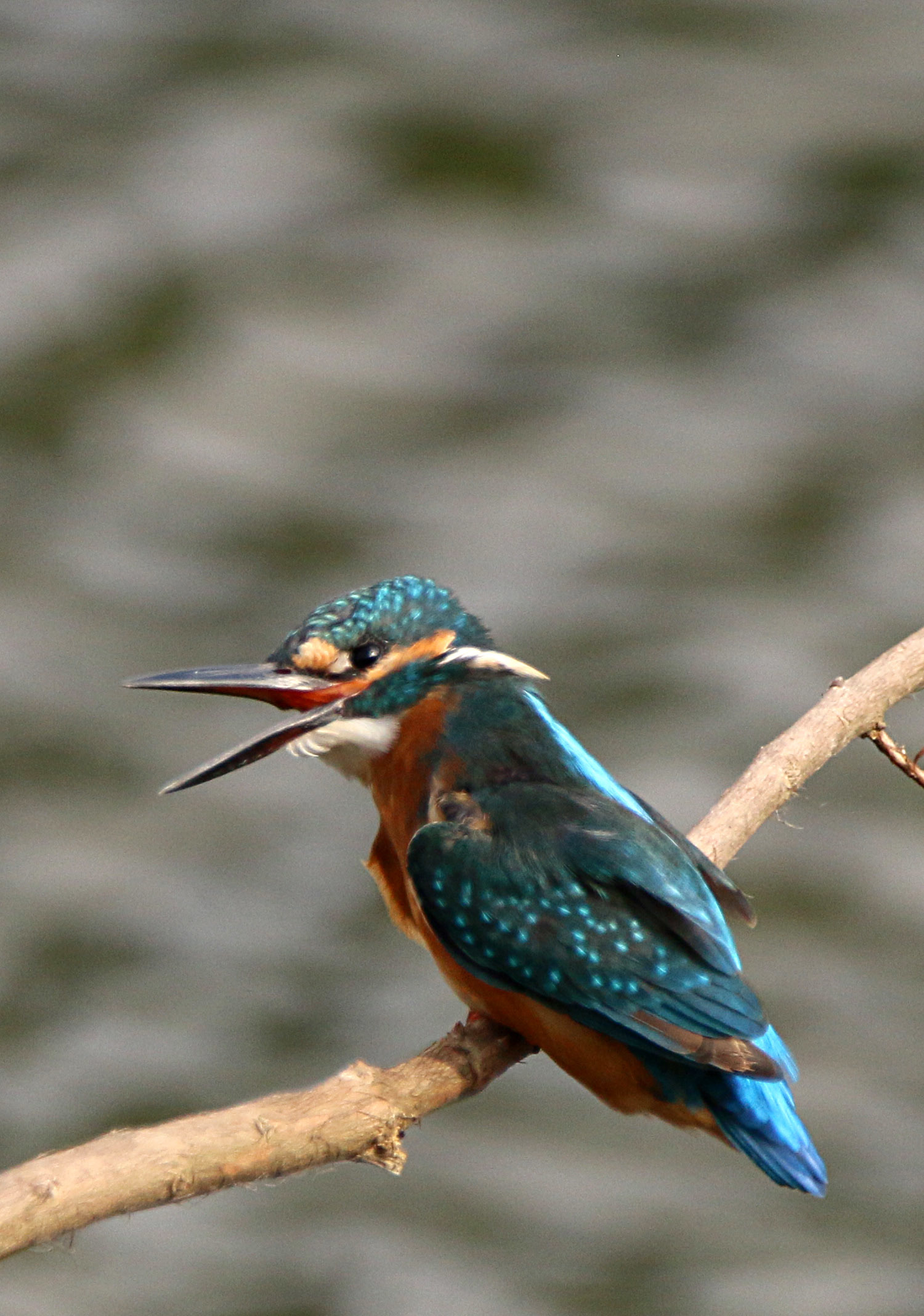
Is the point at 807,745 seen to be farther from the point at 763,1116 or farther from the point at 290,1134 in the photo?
the point at 290,1134

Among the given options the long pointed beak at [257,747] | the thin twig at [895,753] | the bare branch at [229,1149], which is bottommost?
the bare branch at [229,1149]

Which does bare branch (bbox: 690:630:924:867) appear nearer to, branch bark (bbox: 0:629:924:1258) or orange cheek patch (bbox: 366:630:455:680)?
branch bark (bbox: 0:629:924:1258)

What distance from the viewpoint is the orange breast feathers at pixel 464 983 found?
5.22 ft

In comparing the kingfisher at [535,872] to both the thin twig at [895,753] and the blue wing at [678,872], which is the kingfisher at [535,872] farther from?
the thin twig at [895,753]

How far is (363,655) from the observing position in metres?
1.64

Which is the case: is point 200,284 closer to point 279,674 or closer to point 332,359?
point 332,359

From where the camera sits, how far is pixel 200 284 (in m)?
3.54

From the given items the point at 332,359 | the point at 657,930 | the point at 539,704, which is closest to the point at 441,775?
the point at 539,704

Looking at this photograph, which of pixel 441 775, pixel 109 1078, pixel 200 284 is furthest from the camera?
pixel 109 1078

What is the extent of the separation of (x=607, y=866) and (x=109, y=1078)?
8.26ft

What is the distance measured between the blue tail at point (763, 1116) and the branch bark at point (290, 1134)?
0.18m

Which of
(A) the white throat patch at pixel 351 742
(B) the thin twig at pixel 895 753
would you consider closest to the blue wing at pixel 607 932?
(A) the white throat patch at pixel 351 742

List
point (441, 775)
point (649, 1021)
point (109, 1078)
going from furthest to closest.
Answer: point (109, 1078) → point (441, 775) → point (649, 1021)

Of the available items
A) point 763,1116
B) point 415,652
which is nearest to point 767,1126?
point 763,1116
